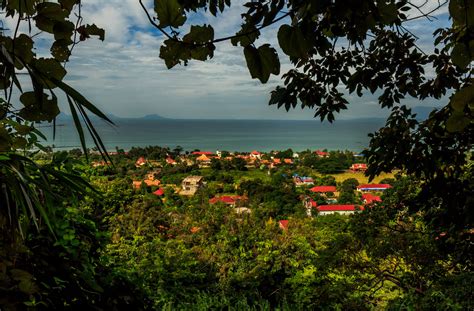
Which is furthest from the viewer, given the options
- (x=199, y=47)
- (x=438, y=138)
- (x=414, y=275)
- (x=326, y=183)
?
(x=326, y=183)

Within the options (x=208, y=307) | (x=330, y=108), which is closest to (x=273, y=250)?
(x=208, y=307)

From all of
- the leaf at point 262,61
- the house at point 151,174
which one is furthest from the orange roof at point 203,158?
the leaf at point 262,61

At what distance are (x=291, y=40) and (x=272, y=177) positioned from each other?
39195 millimetres

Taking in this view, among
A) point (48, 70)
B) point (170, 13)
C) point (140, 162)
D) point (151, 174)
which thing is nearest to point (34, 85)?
point (48, 70)

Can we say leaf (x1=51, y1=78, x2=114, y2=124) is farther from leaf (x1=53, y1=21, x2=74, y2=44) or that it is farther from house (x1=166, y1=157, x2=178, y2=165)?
house (x1=166, y1=157, x2=178, y2=165)

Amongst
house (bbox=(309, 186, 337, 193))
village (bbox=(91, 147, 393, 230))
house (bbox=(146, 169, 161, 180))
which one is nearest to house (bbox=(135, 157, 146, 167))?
village (bbox=(91, 147, 393, 230))

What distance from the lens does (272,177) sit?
3944 cm

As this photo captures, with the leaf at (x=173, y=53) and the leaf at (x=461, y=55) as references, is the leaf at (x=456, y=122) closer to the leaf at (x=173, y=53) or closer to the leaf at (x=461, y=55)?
the leaf at (x=461, y=55)

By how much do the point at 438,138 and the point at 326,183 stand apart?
39345 mm

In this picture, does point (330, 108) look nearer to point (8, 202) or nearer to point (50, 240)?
point (50, 240)

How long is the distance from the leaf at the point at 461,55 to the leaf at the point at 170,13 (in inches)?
18.6

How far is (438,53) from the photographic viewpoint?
251cm

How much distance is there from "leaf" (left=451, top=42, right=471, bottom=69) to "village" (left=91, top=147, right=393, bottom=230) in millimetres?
23206

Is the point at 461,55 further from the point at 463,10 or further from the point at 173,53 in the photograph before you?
the point at 173,53
